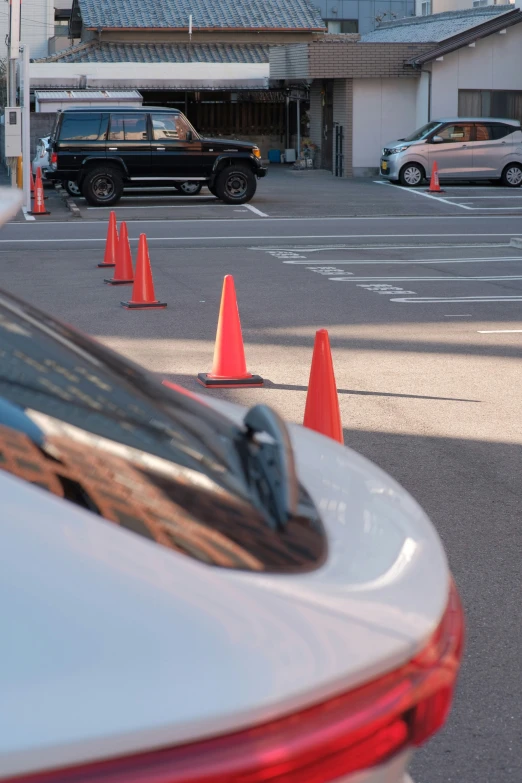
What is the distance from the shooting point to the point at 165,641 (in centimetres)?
146

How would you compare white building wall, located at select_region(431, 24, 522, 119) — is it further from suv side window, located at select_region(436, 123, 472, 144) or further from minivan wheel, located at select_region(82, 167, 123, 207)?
minivan wheel, located at select_region(82, 167, 123, 207)

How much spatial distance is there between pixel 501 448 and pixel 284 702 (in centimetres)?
524

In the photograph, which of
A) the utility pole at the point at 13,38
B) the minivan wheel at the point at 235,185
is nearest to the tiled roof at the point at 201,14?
the utility pole at the point at 13,38

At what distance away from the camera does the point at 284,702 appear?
147 cm

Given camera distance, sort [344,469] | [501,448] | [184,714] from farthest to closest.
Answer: [501,448], [344,469], [184,714]

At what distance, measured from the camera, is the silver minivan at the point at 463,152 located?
97.9 feet

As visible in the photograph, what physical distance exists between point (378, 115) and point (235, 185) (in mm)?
10320

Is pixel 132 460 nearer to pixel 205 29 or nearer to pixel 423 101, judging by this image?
pixel 423 101

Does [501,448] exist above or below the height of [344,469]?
below

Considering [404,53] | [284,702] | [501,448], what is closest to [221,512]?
[284,702]

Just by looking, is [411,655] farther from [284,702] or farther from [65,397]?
[65,397]

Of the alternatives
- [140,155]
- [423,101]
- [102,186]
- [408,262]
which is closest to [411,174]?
[423,101]

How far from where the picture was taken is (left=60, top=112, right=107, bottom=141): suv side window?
24.1 metres

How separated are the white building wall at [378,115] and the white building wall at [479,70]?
3.68ft
